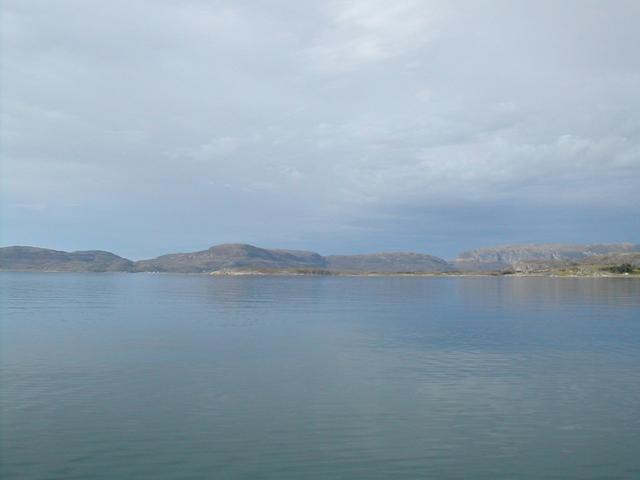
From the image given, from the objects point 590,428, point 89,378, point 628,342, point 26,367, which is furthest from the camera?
point 628,342

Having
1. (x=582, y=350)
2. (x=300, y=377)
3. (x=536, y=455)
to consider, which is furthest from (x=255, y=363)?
(x=582, y=350)

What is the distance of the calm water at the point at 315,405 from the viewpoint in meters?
18.4

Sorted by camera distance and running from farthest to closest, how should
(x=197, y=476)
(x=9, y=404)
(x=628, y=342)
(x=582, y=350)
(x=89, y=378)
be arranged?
(x=628, y=342) < (x=582, y=350) < (x=89, y=378) < (x=9, y=404) < (x=197, y=476)

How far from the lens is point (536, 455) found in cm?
1953

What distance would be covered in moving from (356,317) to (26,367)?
44.1 m

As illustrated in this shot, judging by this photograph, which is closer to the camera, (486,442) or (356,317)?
(486,442)

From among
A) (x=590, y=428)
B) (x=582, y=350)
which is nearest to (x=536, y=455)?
(x=590, y=428)

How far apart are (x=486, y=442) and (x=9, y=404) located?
21.5 metres

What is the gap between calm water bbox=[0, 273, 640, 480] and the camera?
60.4 feet

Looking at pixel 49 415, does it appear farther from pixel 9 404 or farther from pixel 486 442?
pixel 486 442

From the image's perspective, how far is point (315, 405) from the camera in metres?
25.4

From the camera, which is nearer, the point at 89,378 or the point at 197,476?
the point at 197,476

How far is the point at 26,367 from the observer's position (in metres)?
32.9

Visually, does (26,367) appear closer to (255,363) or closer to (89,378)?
(89,378)
